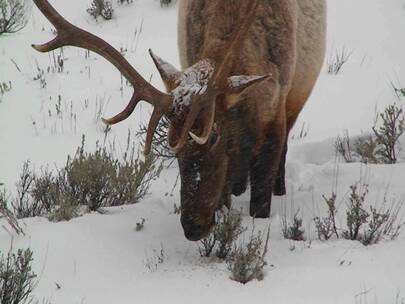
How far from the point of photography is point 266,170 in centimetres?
500

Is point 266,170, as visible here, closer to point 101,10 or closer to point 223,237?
point 223,237

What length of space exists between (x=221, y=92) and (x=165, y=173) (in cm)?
219

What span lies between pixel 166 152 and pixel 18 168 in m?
1.37

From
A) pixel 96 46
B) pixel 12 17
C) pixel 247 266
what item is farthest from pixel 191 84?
pixel 12 17

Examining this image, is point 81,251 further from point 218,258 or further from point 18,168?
point 18,168

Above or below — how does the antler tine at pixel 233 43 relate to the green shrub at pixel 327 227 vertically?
above

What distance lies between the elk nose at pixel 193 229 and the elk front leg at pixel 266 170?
2.77ft

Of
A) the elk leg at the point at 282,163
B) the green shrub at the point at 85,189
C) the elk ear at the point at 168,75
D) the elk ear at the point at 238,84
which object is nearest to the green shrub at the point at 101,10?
the elk leg at the point at 282,163

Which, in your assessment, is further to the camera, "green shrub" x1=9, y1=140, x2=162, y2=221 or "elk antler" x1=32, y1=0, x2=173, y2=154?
"green shrub" x1=9, y1=140, x2=162, y2=221

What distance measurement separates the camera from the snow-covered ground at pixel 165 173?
3.90m

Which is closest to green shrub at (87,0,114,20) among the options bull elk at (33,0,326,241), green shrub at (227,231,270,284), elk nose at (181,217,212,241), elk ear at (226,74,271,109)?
bull elk at (33,0,326,241)

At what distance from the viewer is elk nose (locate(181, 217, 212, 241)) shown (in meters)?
4.21

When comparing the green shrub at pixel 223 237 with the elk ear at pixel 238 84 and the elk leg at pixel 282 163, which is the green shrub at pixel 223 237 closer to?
the elk ear at pixel 238 84

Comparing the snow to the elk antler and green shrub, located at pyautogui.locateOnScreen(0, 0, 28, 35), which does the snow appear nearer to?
→ the elk antler
